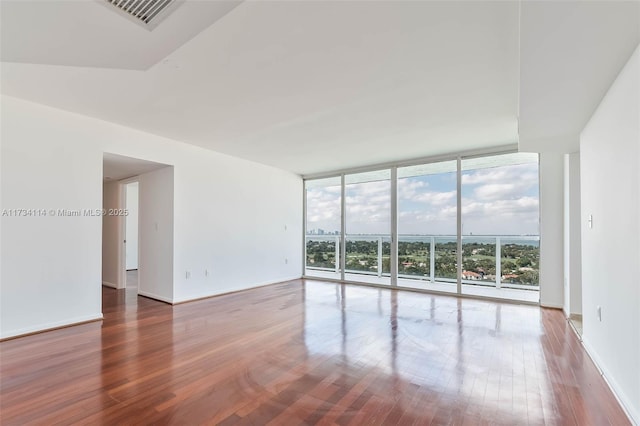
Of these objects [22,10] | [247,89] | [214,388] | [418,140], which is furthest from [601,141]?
[22,10]

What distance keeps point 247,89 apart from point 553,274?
482 cm

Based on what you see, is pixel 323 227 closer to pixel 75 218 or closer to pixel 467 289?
pixel 467 289

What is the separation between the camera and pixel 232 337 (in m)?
3.08

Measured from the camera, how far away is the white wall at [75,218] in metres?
3.12

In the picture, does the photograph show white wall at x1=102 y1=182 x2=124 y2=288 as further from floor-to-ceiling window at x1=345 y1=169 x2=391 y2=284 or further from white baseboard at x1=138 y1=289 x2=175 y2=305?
floor-to-ceiling window at x1=345 y1=169 x2=391 y2=284

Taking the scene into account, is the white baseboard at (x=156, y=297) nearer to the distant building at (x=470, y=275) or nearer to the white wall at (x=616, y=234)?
the distant building at (x=470, y=275)

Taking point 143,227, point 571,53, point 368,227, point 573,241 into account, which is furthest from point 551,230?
point 143,227

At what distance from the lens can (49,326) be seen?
10.9 ft

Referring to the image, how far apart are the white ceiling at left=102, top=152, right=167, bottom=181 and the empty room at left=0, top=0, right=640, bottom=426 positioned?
0.25ft

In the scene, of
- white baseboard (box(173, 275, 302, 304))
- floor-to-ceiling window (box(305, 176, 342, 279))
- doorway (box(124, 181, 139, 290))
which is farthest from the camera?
doorway (box(124, 181, 139, 290))

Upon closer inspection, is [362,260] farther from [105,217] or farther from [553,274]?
[105,217]

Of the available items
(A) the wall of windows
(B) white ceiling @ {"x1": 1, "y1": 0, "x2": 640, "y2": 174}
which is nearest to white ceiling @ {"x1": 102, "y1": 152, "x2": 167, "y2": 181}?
(B) white ceiling @ {"x1": 1, "y1": 0, "x2": 640, "y2": 174}

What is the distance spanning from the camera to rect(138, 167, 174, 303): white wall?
464 centimetres

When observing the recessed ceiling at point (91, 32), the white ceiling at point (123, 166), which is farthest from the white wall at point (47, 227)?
the recessed ceiling at point (91, 32)
